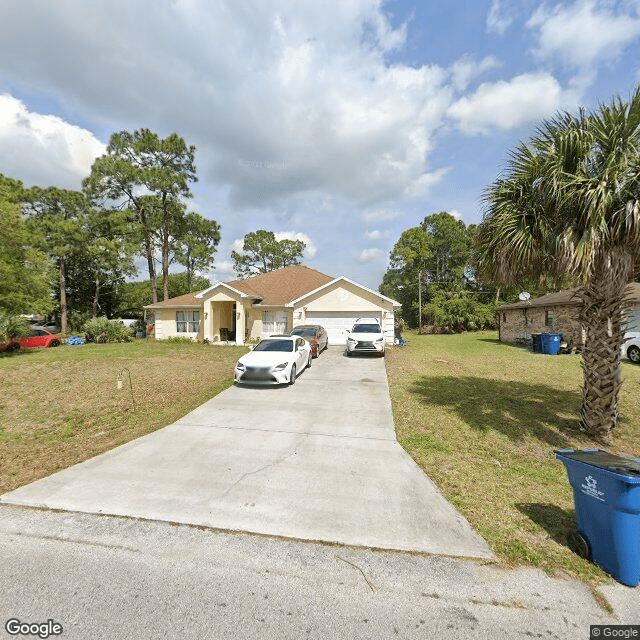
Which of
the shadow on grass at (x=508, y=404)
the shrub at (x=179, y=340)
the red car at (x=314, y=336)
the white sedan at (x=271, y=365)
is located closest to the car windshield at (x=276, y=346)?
the white sedan at (x=271, y=365)

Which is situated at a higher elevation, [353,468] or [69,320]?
[69,320]

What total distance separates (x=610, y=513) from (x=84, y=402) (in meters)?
10.9

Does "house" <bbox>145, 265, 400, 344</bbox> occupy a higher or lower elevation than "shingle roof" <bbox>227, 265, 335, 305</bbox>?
lower

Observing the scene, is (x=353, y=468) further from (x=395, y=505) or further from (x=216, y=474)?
(x=216, y=474)

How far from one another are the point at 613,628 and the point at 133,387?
36.9 ft

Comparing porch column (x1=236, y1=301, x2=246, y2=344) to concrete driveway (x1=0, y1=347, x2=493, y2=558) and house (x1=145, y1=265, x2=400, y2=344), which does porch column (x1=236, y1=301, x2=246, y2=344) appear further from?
concrete driveway (x1=0, y1=347, x2=493, y2=558)

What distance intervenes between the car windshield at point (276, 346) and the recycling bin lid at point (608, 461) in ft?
28.6

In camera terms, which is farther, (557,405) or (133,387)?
(133,387)

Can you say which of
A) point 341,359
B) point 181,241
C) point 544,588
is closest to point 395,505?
point 544,588

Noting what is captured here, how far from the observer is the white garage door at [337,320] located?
67.6ft

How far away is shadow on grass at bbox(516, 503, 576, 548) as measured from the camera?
3.59 metres

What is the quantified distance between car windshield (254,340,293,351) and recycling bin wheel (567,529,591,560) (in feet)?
28.8

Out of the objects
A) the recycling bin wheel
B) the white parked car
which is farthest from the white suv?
the recycling bin wheel

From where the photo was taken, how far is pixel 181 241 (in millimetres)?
31953
